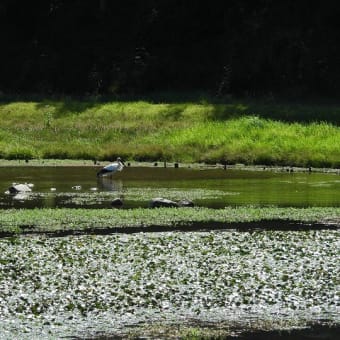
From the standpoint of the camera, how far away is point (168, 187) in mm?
35938

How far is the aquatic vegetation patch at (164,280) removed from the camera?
1694 cm

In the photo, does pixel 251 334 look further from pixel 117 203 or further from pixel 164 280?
pixel 117 203

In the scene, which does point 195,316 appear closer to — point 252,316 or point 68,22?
point 252,316

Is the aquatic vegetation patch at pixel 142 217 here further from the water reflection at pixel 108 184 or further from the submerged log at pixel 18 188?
the water reflection at pixel 108 184

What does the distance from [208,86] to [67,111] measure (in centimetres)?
1064

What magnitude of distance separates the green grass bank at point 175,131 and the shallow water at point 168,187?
132 inches

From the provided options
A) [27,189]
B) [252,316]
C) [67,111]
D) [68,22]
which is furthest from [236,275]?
[68,22]

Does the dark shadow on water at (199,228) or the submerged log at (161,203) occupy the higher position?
the submerged log at (161,203)

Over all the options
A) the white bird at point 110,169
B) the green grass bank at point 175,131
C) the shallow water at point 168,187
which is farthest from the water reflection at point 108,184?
the green grass bank at point 175,131

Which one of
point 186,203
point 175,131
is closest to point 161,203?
point 186,203

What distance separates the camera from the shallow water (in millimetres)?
31703

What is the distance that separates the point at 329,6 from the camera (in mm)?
61719

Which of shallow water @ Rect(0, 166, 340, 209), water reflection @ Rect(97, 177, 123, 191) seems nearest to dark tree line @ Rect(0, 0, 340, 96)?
shallow water @ Rect(0, 166, 340, 209)

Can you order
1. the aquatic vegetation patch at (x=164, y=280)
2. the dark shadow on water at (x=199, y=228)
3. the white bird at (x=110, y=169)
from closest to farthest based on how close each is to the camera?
the aquatic vegetation patch at (x=164, y=280) < the dark shadow on water at (x=199, y=228) < the white bird at (x=110, y=169)
